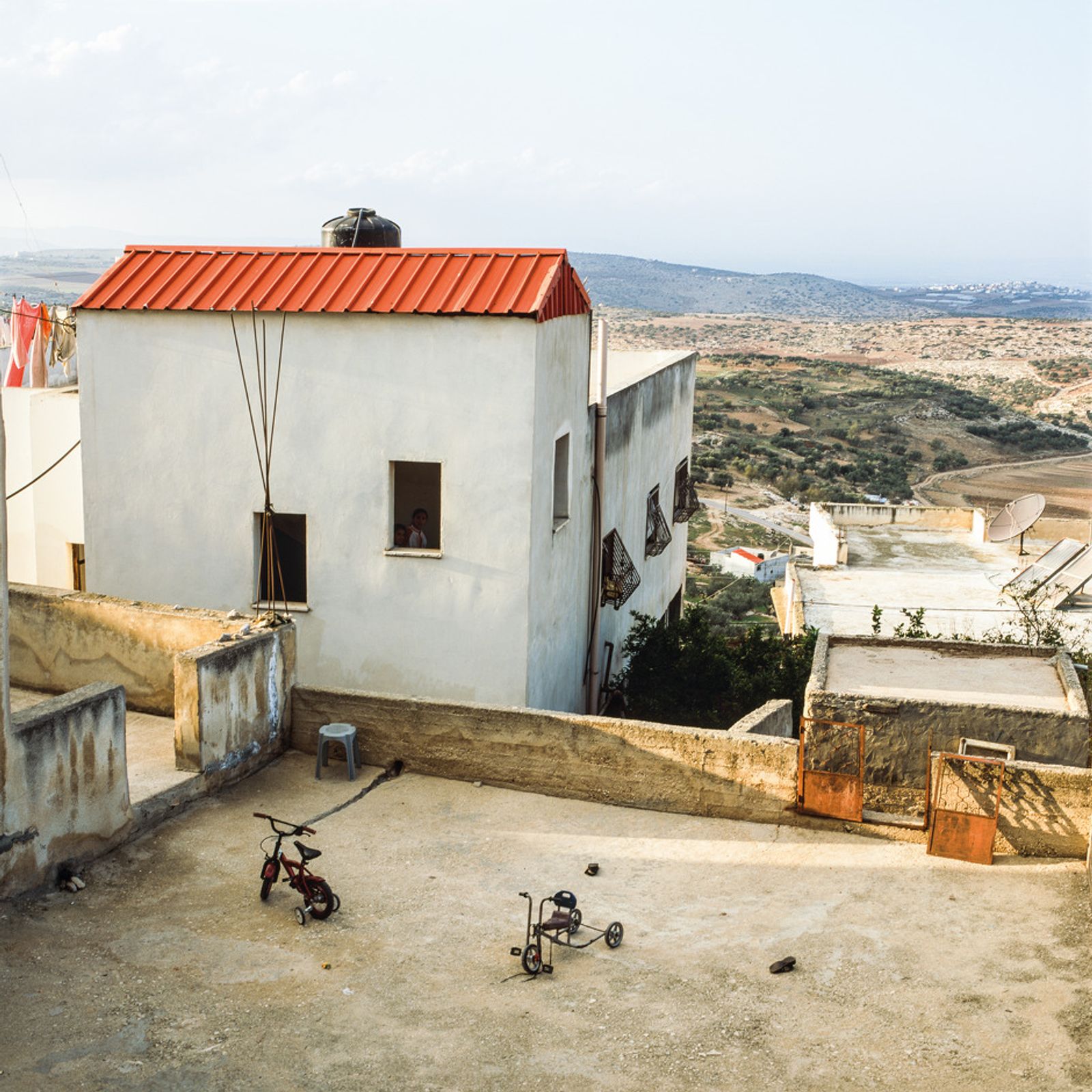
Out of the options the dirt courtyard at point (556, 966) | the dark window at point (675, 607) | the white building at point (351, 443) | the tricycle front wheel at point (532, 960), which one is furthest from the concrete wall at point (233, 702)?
the dark window at point (675, 607)

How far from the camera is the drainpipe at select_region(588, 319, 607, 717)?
17184 millimetres

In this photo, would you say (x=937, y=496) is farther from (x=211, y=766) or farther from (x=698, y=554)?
(x=211, y=766)

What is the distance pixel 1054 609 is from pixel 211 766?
20.0 metres

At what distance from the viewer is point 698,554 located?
179ft

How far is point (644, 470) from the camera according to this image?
68.5ft

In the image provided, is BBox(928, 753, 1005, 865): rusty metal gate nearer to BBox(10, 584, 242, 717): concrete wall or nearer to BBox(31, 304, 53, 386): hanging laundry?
BBox(10, 584, 242, 717): concrete wall

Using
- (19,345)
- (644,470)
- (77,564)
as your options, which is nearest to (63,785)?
(77,564)

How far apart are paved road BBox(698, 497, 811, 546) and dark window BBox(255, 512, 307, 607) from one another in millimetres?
42867

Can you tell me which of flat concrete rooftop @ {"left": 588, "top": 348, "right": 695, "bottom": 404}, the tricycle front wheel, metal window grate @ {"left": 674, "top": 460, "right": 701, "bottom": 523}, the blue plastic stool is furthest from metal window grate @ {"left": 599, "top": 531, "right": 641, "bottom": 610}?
the tricycle front wheel

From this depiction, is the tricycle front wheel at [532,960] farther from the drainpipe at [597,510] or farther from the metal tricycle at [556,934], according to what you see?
the drainpipe at [597,510]

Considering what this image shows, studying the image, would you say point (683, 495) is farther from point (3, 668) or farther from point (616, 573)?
point (3, 668)

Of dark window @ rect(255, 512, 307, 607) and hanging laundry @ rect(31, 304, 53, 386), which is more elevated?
hanging laundry @ rect(31, 304, 53, 386)

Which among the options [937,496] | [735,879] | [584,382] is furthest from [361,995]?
[937,496]

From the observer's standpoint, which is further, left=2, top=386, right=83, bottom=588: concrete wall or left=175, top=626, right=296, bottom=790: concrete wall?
left=2, top=386, right=83, bottom=588: concrete wall
